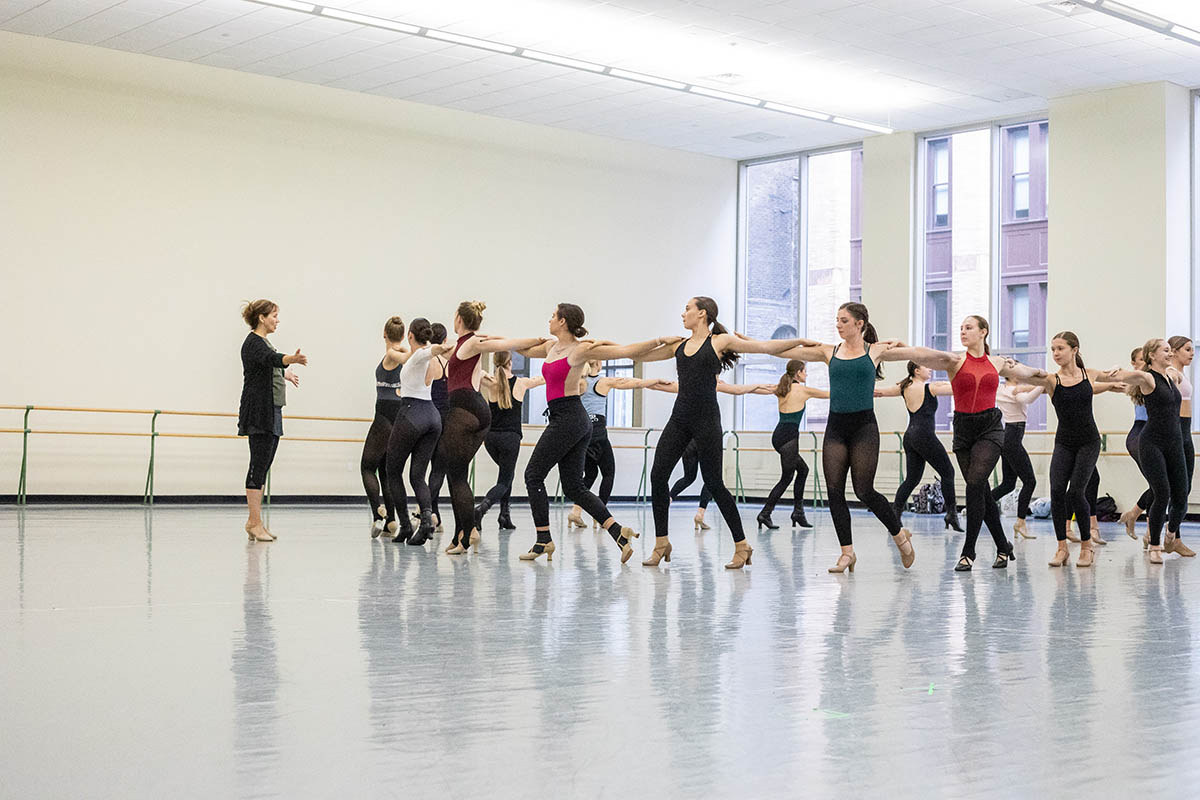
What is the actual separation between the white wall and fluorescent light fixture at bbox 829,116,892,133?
2837 mm

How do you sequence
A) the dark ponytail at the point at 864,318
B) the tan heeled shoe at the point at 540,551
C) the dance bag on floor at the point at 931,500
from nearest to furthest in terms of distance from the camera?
1. the dark ponytail at the point at 864,318
2. the tan heeled shoe at the point at 540,551
3. the dance bag on floor at the point at 931,500

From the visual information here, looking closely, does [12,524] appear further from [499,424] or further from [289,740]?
[289,740]

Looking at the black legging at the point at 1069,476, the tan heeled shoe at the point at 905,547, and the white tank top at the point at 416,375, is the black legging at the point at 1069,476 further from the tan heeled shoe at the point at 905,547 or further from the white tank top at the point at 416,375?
the white tank top at the point at 416,375

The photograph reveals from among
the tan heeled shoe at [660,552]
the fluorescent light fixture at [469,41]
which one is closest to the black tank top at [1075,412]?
the tan heeled shoe at [660,552]

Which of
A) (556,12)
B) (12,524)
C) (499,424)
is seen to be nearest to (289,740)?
(499,424)

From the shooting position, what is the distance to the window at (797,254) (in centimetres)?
1670

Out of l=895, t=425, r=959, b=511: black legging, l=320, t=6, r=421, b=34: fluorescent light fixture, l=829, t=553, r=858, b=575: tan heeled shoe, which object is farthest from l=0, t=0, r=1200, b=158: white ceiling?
l=829, t=553, r=858, b=575: tan heeled shoe

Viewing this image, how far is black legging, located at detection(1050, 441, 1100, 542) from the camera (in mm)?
7074

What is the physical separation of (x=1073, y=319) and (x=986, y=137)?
9.20 ft

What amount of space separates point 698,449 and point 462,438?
55.7 inches

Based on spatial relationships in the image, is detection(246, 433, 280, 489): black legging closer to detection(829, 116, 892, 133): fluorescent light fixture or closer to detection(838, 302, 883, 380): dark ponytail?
detection(838, 302, 883, 380): dark ponytail

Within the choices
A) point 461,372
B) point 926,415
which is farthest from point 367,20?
point 926,415

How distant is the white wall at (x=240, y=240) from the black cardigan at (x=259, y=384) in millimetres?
4820

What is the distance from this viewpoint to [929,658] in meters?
3.95
